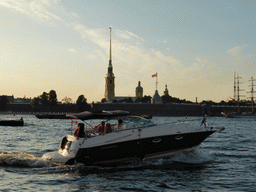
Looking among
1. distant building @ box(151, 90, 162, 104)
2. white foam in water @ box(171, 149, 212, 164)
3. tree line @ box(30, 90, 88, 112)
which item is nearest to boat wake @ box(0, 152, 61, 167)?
white foam in water @ box(171, 149, 212, 164)

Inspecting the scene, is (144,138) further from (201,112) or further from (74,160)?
(201,112)

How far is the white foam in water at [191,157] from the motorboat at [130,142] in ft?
1.08

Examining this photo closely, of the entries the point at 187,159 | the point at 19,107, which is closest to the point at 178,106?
the point at 19,107

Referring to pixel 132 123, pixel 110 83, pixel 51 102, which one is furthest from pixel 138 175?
pixel 110 83

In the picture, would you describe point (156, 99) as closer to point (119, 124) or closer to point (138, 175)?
point (119, 124)

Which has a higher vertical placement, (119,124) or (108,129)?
(119,124)

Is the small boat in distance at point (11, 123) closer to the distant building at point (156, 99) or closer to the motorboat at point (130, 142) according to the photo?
the motorboat at point (130, 142)

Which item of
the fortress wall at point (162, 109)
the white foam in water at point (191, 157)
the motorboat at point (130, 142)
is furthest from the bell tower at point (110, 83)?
the motorboat at point (130, 142)

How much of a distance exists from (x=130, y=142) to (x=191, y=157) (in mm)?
3216

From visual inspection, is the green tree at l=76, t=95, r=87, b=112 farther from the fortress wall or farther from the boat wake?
the boat wake

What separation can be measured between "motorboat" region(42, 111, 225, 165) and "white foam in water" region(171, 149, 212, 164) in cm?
33

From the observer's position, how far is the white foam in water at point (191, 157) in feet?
45.9

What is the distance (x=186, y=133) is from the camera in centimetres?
1366

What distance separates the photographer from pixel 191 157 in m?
14.6
